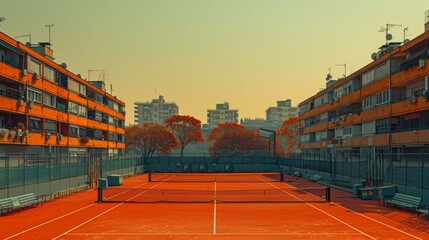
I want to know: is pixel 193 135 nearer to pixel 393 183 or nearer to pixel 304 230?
pixel 393 183

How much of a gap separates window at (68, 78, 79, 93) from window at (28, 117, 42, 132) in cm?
1226

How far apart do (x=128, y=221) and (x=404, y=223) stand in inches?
590

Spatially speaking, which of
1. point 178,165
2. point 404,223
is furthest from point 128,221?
point 178,165

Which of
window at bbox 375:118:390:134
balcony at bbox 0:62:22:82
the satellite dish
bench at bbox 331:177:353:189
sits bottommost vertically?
bench at bbox 331:177:353:189

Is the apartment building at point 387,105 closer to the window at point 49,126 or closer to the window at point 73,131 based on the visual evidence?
the window at point 49,126

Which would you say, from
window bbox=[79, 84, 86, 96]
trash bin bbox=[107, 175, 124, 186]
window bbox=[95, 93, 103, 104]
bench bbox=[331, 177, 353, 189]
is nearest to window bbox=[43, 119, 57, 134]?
trash bin bbox=[107, 175, 124, 186]

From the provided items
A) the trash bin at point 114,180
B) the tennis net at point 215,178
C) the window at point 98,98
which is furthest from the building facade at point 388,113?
the window at point 98,98

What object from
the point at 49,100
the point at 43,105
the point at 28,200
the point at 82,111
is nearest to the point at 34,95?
the point at 43,105

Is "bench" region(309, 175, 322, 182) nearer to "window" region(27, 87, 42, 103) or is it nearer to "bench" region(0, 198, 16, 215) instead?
"window" region(27, 87, 42, 103)

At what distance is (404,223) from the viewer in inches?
979

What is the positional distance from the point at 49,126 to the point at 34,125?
4.63 m

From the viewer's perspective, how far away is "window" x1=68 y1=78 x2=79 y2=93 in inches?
2547

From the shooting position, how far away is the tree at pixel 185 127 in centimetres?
12262

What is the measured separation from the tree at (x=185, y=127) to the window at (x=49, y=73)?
64926mm
